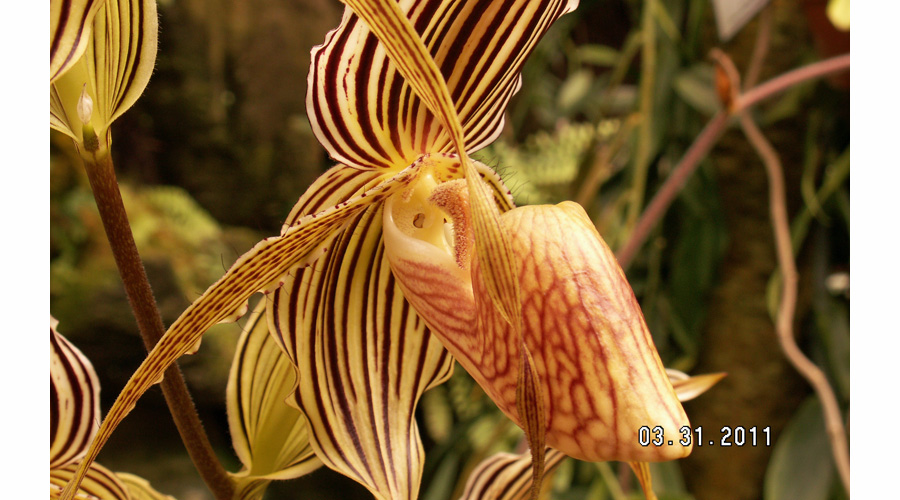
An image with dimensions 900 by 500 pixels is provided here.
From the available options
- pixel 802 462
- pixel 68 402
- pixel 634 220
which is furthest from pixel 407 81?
pixel 802 462

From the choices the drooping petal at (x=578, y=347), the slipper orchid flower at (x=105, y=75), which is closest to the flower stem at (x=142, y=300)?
the slipper orchid flower at (x=105, y=75)

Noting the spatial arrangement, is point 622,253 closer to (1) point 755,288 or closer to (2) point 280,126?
(1) point 755,288

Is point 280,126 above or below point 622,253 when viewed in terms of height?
above

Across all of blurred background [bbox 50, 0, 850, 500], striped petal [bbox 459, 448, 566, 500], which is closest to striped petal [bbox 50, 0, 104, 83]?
striped petal [bbox 459, 448, 566, 500]

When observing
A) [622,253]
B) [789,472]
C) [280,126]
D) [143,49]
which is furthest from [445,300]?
[280,126]

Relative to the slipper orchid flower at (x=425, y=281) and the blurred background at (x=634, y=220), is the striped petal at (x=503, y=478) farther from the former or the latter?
the blurred background at (x=634, y=220)

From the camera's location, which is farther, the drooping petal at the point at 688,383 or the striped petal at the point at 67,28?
the drooping petal at the point at 688,383
